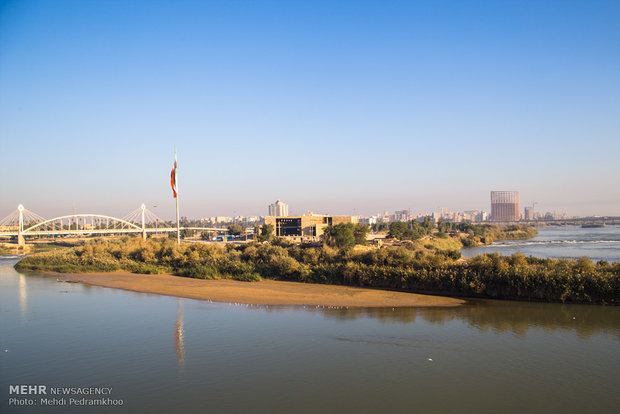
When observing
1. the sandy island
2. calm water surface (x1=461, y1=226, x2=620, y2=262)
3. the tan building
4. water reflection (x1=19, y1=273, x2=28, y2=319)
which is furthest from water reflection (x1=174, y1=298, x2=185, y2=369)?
the tan building

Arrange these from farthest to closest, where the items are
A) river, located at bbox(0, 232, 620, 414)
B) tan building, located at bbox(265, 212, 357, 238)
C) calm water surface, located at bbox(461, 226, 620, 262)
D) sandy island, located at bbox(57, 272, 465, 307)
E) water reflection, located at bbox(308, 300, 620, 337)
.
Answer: tan building, located at bbox(265, 212, 357, 238) < calm water surface, located at bbox(461, 226, 620, 262) < sandy island, located at bbox(57, 272, 465, 307) < water reflection, located at bbox(308, 300, 620, 337) < river, located at bbox(0, 232, 620, 414)

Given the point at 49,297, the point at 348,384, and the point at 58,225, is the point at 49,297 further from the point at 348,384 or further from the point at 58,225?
the point at 58,225

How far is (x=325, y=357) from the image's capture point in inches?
449

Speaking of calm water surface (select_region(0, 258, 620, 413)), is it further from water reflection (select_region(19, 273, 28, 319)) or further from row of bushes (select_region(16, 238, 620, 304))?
row of bushes (select_region(16, 238, 620, 304))

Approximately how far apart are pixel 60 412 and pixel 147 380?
72.3 inches

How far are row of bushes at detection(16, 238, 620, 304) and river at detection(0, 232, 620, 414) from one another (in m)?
1.03

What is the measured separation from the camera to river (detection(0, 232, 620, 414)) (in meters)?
8.92

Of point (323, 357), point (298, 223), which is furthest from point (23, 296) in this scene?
point (298, 223)

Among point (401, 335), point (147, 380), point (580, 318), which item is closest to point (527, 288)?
point (580, 318)

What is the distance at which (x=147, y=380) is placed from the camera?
9.96 m

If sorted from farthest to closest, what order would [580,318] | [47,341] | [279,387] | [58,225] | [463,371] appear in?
[58,225] → [580,318] → [47,341] → [463,371] → [279,387]

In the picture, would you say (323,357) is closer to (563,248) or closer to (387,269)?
(387,269)

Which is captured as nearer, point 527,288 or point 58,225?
point 527,288

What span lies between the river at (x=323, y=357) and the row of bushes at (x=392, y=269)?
3.39 feet
